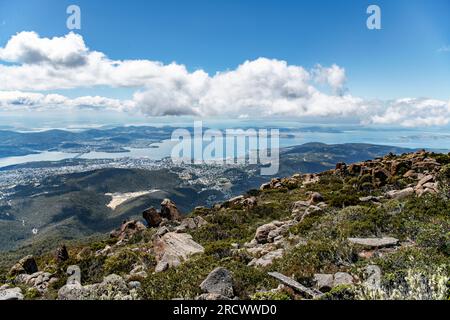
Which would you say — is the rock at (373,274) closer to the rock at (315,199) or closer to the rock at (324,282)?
the rock at (324,282)

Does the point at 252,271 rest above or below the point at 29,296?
above

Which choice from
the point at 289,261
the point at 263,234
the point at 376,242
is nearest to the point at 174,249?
the point at 263,234

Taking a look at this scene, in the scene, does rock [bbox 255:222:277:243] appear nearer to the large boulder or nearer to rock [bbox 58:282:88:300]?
the large boulder

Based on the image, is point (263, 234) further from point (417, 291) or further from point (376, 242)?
point (417, 291)

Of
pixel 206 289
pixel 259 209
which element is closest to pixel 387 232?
pixel 206 289
